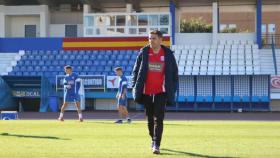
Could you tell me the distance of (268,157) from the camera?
366 inches

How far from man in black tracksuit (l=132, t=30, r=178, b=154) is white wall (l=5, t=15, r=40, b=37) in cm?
3305

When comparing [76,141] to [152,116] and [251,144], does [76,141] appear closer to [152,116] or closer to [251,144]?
[152,116]

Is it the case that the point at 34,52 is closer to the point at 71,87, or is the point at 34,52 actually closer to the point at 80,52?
the point at 80,52

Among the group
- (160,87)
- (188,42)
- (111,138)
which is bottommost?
(111,138)

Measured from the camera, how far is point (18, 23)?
42.9 metres

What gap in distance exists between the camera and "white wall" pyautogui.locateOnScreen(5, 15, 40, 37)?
42.7 meters

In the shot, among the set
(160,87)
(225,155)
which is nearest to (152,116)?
(160,87)

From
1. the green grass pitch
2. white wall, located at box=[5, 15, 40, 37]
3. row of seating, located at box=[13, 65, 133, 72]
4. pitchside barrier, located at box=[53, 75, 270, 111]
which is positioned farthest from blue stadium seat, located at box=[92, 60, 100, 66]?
the green grass pitch

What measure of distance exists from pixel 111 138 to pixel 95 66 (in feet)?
77.5

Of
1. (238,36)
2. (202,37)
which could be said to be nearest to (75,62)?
(202,37)

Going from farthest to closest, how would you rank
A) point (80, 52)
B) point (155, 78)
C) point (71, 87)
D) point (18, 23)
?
point (18, 23)
point (80, 52)
point (71, 87)
point (155, 78)

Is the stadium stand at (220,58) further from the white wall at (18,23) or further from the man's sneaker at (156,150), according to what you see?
the man's sneaker at (156,150)

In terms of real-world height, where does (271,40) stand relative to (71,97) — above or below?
above

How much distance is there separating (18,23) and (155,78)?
3394cm
